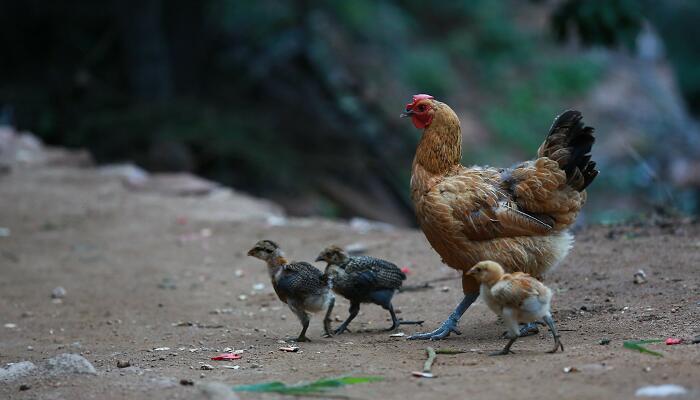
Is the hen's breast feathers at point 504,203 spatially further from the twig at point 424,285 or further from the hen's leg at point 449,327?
the twig at point 424,285

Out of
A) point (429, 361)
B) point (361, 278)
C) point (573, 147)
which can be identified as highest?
point (573, 147)

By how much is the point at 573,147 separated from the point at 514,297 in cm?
151

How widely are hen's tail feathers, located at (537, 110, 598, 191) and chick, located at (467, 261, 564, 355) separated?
116 cm

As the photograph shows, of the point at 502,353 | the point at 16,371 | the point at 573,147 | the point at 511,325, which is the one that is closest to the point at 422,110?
the point at 573,147

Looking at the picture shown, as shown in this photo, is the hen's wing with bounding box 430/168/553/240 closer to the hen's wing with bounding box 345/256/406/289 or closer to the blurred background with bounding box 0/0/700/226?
the hen's wing with bounding box 345/256/406/289

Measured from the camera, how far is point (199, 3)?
1809 cm

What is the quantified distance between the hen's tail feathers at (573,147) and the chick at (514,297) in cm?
116

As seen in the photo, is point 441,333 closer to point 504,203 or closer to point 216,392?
point 504,203

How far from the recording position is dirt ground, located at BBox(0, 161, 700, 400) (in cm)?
518

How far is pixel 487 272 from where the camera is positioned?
19.2ft

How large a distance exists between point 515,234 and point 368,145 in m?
11.1

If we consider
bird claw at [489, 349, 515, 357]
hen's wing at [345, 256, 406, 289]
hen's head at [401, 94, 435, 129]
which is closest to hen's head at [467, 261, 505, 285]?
bird claw at [489, 349, 515, 357]

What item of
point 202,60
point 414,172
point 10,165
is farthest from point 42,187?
point 414,172

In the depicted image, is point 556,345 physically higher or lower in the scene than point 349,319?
lower
